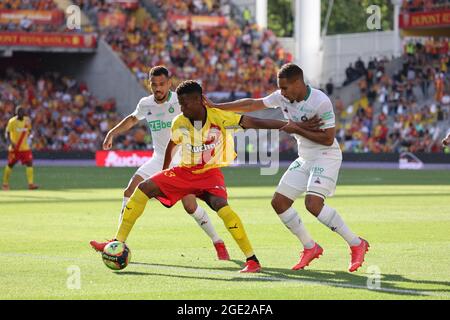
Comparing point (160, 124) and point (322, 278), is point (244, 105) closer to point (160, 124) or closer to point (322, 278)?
point (322, 278)

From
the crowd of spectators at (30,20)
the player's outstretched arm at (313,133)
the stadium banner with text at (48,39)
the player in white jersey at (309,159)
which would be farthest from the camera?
the crowd of spectators at (30,20)

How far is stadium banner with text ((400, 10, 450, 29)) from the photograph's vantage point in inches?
1778

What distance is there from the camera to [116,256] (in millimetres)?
11617

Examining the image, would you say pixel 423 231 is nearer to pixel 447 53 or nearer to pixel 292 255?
pixel 292 255

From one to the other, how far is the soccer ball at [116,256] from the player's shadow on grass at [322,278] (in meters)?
0.11

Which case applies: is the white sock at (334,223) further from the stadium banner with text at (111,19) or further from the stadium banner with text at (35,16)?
the stadium banner with text at (111,19)

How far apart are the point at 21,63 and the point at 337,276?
43.8 m

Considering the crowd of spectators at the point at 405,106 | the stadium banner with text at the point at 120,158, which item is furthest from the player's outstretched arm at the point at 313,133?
the crowd of spectators at the point at 405,106

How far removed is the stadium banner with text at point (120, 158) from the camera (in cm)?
4412

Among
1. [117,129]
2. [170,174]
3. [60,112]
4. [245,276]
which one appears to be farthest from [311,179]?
[60,112]

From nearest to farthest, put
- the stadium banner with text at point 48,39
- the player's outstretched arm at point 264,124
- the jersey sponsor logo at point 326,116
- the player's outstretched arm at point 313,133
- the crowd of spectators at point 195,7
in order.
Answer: the player's outstretched arm at point 264,124, the player's outstretched arm at point 313,133, the jersey sponsor logo at point 326,116, the stadium banner with text at point 48,39, the crowd of spectators at point 195,7

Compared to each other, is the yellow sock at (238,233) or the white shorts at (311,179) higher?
the white shorts at (311,179)

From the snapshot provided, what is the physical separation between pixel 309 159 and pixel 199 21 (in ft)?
136
